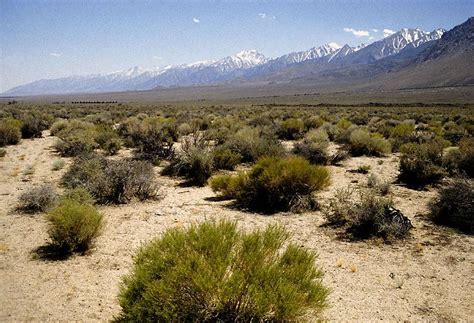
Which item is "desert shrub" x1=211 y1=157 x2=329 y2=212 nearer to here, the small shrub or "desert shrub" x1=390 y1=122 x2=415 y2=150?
the small shrub

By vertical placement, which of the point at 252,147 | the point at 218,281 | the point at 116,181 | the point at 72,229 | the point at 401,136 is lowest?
the point at 401,136

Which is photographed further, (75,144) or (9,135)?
(9,135)

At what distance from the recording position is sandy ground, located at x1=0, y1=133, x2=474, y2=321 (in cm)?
503

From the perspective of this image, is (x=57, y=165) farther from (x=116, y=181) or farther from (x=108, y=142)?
(x=116, y=181)

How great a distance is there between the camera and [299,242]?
7371mm

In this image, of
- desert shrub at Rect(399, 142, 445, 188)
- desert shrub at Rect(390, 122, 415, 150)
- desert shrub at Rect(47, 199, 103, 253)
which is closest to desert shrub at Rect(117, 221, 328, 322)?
desert shrub at Rect(47, 199, 103, 253)

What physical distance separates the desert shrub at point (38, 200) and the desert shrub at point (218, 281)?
19.9 ft

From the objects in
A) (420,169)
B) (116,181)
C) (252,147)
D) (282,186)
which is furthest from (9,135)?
(420,169)

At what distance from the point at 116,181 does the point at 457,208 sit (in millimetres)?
8524

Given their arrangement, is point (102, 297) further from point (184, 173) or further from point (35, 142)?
point (35, 142)

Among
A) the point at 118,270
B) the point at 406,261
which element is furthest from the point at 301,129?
the point at 118,270

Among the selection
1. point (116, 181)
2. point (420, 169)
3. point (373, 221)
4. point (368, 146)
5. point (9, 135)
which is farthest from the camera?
point (9, 135)

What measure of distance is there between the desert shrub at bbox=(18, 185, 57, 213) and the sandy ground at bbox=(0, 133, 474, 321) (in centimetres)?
30

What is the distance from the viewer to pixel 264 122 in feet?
87.4
